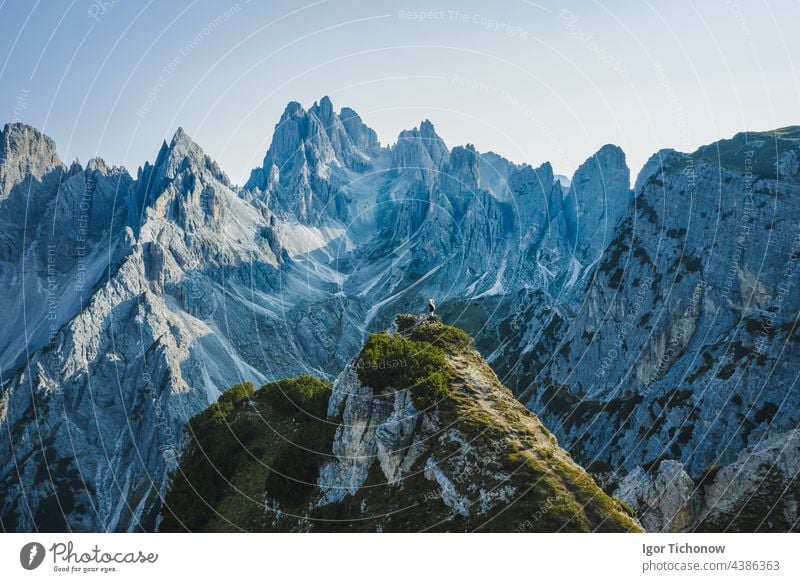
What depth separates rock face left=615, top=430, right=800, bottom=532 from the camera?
4628 cm

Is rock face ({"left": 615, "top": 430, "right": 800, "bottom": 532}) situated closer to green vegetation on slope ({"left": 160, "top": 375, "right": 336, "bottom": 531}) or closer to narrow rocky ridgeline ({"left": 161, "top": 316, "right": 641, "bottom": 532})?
narrow rocky ridgeline ({"left": 161, "top": 316, "right": 641, "bottom": 532})

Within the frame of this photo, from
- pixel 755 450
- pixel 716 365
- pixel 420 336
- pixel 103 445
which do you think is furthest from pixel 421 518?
pixel 103 445

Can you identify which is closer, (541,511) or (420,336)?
(541,511)

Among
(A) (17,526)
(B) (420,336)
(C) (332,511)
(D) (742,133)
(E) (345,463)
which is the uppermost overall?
(D) (742,133)

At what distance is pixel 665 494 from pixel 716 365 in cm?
6097

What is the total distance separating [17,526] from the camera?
6265 inches

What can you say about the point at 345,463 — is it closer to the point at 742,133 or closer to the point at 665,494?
the point at 665,494

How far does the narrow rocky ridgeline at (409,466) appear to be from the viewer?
33781 millimetres
